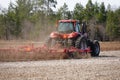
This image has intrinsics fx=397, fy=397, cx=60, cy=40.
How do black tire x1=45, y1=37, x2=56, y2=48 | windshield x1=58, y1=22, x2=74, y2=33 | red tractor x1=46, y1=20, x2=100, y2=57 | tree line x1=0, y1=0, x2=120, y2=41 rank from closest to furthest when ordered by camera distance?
red tractor x1=46, y1=20, x2=100, y2=57 < black tire x1=45, y1=37, x2=56, y2=48 < windshield x1=58, y1=22, x2=74, y2=33 < tree line x1=0, y1=0, x2=120, y2=41

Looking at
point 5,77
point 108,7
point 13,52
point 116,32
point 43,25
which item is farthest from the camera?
point 108,7

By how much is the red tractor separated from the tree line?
3230 cm

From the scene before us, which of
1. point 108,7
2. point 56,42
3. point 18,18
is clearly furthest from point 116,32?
point 56,42

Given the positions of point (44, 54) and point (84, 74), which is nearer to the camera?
point (84, 74)

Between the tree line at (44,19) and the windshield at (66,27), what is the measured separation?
32.7m

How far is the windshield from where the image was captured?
25.2 meters

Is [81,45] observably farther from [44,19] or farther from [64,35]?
[44,19]

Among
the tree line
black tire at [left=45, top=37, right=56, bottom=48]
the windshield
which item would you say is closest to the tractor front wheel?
the windshield

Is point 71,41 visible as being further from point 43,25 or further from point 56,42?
point 43,25

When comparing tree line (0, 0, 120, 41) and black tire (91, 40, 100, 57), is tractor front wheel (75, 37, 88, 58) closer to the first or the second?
black tire (91, 40, 100, 57)

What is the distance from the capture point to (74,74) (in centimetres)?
1398

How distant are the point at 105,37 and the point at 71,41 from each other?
5807 centimetres

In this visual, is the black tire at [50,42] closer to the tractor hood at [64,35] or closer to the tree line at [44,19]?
the tractor hood at [64,35]

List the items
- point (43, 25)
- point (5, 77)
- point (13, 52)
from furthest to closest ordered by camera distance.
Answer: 1. point (43, 25)
2. point (13, 52)
3. point (5, 77)
